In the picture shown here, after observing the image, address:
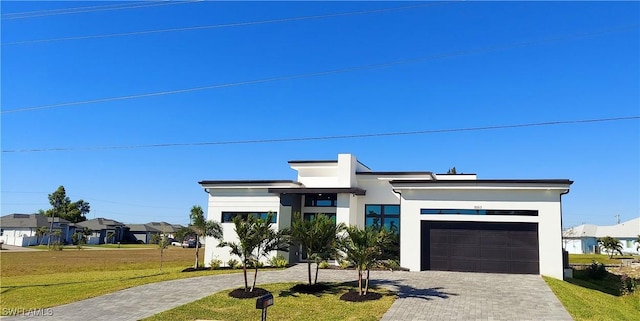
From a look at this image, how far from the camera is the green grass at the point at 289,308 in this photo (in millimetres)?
12578

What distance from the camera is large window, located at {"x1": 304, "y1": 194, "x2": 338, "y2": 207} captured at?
26141 mm

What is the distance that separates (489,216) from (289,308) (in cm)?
1238

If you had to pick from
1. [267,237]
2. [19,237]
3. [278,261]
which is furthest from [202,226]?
[19,237]

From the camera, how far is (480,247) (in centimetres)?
2103

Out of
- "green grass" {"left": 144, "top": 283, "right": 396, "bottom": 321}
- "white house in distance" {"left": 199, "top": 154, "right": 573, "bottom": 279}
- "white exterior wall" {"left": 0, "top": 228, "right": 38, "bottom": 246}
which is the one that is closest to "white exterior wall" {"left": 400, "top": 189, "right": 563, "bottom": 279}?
"white house in distance" {"left": 199, "top": 154, "right": 573, "bottom": 279}

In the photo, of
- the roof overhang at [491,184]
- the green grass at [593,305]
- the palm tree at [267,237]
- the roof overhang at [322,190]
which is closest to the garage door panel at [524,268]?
the green grass at [593,305]

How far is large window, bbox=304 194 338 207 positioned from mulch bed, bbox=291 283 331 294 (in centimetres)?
945

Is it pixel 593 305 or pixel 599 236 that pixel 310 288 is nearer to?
pixel 593 305

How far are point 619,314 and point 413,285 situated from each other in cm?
696

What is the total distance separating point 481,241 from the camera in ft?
69.1

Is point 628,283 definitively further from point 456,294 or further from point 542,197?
point 456,294

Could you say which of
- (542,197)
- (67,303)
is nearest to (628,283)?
(542,197)

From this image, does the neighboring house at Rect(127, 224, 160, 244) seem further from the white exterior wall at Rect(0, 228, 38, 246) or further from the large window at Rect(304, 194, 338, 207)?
the large window at Rect(304, 194, 338, 207)

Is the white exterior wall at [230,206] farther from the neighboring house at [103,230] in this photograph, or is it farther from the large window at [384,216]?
the neighboring house at [103,230]
